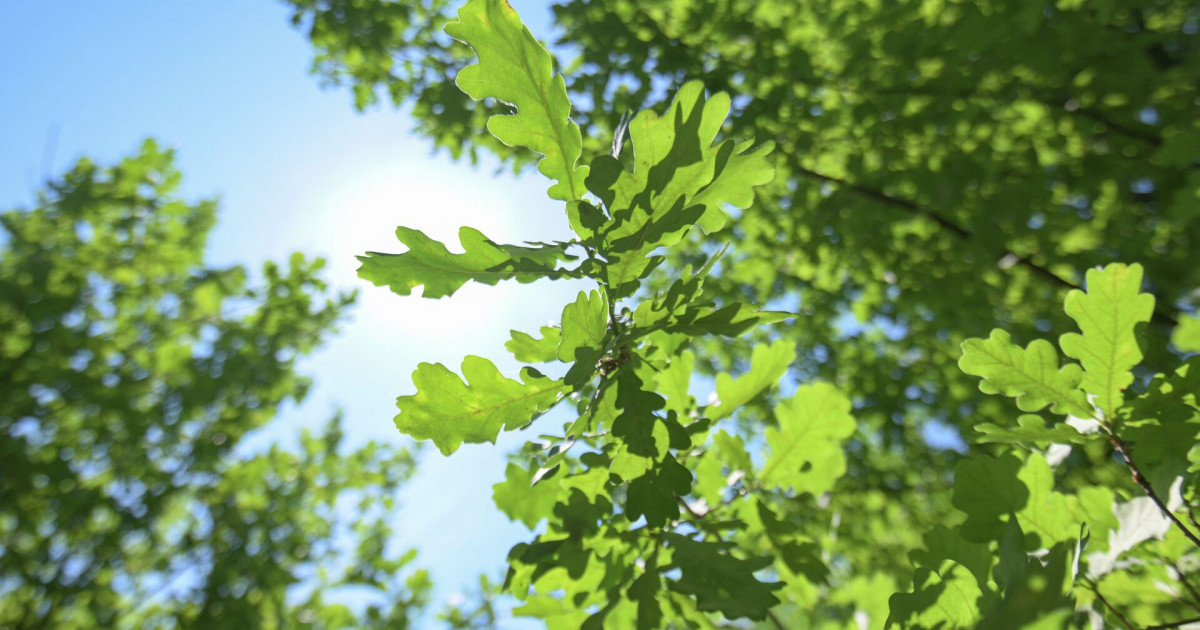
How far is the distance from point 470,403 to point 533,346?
19 centimetres

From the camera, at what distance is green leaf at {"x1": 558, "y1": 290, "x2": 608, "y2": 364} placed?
3.05 feet

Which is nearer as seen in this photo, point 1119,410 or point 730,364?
point 1119,410

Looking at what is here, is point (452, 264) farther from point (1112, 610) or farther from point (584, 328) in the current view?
point (1112, 610)

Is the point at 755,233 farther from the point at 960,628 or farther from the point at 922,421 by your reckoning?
the point at 960,628

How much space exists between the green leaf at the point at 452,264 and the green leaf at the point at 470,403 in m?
0.15

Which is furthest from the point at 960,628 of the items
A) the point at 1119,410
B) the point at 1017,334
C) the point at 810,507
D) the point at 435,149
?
the point at 435,149

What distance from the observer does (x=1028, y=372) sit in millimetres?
1118

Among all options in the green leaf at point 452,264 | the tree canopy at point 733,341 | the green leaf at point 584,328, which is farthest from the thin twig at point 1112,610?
the green leaf at point 452,264

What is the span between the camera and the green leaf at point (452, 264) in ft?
3.38

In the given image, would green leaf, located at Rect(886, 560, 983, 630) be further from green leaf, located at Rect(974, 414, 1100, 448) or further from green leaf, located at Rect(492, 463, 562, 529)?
green leaf, located at Rect(492, 463, 562, 529)

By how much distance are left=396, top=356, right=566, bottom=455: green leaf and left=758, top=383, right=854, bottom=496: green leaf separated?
0.78 meters

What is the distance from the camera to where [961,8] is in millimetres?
2936

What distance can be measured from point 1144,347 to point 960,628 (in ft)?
1.83

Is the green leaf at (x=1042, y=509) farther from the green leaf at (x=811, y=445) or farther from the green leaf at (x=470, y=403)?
the green leaf at (x=470, y=403)
